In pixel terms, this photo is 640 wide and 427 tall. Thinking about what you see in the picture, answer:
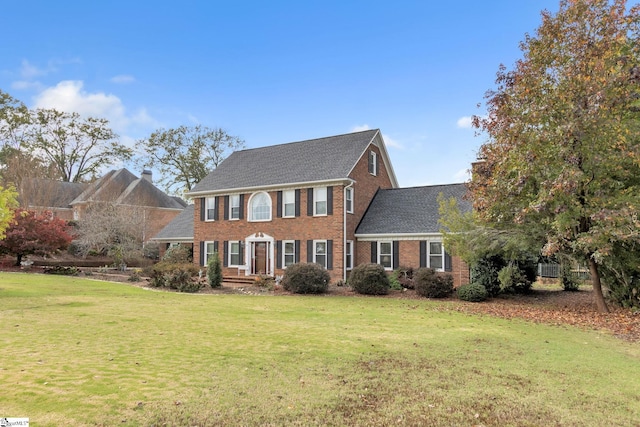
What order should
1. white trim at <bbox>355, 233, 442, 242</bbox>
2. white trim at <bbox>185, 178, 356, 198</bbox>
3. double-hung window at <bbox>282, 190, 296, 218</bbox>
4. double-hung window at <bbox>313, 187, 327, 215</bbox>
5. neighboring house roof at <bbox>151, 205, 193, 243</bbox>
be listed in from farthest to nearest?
neighboring house roof at <bbox>151, 205, 193, 243</bbox>
double-hung window at <bbox>282, 190, 296, 218</bbox>
double-hung window at <bbox>313, 187, 327, 215</bbox>
white trim at <bbox>185, 178, 356, 198</bbox>
white trim at <bbox>355, 233, 442, 242</bbox>

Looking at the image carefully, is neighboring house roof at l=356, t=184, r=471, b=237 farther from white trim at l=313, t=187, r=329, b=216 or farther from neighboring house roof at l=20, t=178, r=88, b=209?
neighboring house roof at l=20, t=178, r=88, b=209

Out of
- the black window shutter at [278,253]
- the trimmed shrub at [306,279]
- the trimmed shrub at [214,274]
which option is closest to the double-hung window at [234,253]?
the black window shutter at [278,253]

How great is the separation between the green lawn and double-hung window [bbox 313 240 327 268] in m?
11.0

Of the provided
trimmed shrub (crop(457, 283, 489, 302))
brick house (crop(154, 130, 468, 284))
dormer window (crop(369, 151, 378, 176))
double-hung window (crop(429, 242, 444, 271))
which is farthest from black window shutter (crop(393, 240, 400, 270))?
dormer window (crop(369, 151, 378, 176))

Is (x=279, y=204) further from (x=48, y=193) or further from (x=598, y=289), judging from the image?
(x=48, y=193)

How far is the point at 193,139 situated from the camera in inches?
1866

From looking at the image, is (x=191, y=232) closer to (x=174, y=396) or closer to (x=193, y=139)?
(x=193, y=139)

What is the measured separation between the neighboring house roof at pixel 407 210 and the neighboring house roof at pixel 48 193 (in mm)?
32108

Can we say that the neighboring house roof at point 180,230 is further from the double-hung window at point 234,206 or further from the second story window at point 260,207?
the second story window at point 260,207

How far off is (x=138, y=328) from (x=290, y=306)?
239 inches

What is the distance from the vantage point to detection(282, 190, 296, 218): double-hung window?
24.2m

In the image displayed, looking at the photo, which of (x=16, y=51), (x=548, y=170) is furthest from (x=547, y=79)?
(x=16, y=51)

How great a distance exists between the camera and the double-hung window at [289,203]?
24156mm

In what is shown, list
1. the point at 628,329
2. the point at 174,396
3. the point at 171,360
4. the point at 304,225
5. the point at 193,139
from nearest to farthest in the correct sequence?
the point at 174,396 → the point at 171,360 → the point at 628,329 → the point at 304,225 → the point at 193,139
